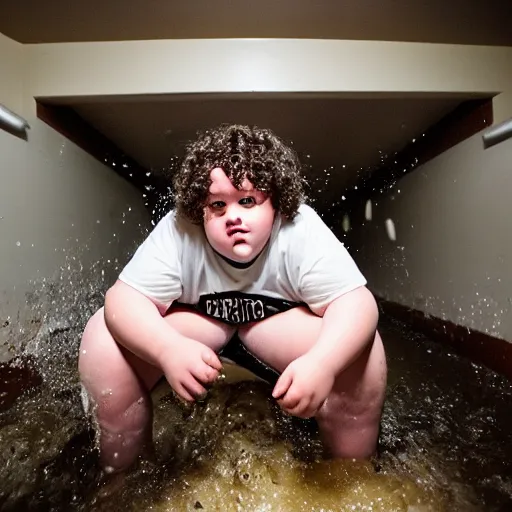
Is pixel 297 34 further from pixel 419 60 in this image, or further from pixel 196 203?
pixel 196 203

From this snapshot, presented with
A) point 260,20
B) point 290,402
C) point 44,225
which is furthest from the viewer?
point 44,225

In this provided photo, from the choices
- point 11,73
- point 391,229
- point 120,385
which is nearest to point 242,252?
point 120,385

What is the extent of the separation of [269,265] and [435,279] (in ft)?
3.25

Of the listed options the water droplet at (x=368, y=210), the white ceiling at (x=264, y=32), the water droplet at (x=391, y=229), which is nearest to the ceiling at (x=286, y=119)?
the white ceiling at (x=264, y=32)

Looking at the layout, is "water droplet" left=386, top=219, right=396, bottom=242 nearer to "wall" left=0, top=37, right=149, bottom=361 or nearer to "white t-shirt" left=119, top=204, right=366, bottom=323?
"wall" left=0, top=37, right=149, bottom=361

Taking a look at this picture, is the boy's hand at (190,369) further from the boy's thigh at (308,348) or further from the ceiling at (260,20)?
the ceiling at (260,20)

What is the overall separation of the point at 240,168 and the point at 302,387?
29cm

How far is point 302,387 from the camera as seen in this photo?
0.50 metres

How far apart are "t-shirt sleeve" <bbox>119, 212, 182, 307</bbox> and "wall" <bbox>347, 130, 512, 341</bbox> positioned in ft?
2.73

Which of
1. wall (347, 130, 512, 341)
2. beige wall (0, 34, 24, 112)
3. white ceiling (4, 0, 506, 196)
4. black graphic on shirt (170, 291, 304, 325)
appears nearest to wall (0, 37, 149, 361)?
beige wall (0, 34, 24, 112)

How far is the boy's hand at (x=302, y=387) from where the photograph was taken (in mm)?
499

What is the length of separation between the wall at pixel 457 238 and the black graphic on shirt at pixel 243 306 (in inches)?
27.4

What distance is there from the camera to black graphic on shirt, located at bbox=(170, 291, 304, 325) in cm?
67

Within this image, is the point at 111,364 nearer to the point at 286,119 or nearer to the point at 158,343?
the point at 158,343
